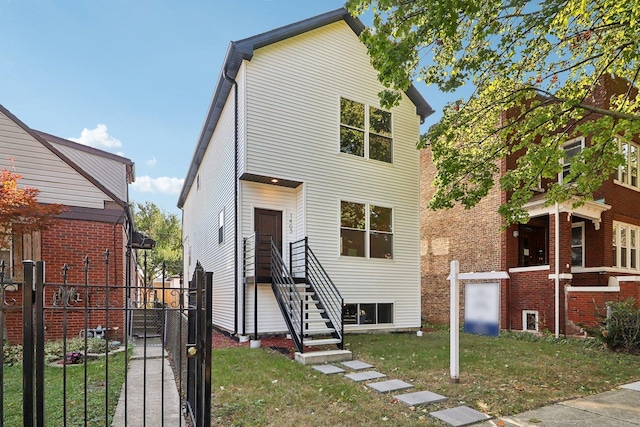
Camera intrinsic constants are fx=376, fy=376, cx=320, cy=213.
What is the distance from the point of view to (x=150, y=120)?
21797mm

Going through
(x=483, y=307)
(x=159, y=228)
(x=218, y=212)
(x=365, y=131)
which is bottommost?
(x=483, y=307)

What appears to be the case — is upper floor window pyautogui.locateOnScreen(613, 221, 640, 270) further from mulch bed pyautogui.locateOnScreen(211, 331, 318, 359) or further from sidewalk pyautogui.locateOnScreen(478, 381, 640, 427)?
mulch bed pyautogui.locateOnScreen(211, 331, 318, 359)

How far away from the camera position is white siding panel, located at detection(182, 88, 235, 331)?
10.2m

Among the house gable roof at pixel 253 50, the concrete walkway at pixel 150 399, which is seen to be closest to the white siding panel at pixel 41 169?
the concrete walkway at pixel 150 399

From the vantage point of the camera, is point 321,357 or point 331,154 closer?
point 321,357

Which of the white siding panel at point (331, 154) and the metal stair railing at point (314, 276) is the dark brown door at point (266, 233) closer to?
the metal stair railing at point (314, 276)

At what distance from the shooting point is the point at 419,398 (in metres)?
4.88

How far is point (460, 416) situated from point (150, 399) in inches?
148

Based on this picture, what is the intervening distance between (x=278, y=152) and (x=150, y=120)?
1544 cm

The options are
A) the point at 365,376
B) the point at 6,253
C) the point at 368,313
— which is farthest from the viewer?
the point at 368,313

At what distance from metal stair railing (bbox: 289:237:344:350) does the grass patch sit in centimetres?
429

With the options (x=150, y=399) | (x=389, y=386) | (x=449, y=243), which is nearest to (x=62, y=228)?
(x=150, y=399)

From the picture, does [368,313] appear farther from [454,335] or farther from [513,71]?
[513,71]

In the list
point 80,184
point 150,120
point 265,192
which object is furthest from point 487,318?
point 150,120
